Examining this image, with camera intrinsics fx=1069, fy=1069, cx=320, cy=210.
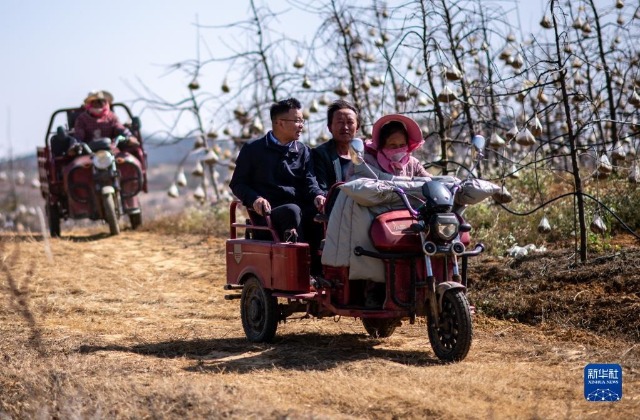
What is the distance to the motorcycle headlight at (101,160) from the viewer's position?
1477 cm

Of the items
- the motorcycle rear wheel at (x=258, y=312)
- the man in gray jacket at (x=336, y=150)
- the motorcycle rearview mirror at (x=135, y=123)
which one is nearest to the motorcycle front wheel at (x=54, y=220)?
the motorcycle rearview mirror at (x=135, y=123)

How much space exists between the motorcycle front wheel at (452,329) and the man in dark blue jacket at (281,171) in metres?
1.35

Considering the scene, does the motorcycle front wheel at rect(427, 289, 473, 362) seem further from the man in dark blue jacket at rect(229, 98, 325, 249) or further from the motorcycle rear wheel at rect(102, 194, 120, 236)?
the motorcycle rear wheel at rect(102, 194, 120, 236)

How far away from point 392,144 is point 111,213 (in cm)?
861

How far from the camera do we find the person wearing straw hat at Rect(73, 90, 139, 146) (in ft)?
50.4

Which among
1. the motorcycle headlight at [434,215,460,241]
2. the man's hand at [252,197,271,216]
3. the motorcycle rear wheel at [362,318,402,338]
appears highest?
the man's hand at [252,197,271,216]

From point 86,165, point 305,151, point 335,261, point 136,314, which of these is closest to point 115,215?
point 86,165

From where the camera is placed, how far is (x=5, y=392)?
607 centimetres

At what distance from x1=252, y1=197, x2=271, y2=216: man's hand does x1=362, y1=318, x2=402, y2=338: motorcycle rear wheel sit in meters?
1.08

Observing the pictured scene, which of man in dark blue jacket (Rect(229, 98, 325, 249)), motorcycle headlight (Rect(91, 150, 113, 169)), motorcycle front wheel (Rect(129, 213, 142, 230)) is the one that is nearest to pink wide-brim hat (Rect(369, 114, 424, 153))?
man in dark blue jacket (Rect(229, 98, 325, 249))

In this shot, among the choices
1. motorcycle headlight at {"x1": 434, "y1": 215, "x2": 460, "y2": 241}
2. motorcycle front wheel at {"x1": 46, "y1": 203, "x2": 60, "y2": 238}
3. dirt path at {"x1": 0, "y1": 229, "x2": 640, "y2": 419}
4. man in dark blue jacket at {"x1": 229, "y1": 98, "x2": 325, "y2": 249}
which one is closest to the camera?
dirt path at {"x1": 0, "y1": 229, "x2": 640, "y2": 419}

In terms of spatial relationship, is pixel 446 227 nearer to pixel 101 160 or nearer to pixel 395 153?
pixel 395 153

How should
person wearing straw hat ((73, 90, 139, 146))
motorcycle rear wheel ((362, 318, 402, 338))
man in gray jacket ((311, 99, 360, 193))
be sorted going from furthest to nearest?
person wearing straw hat ((73, 90, 139, 146)), man in gray jacket ((311, 99, 360, 193)), motorcycle rear wheel ((362, 318, 402, 338))

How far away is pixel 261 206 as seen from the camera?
748 centimetres
